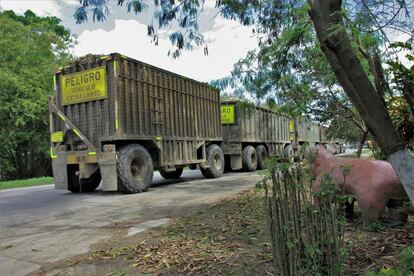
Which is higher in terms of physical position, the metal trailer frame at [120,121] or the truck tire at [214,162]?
the metal trailer frame at [120,121]

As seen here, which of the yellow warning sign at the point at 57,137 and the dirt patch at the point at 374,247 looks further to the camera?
the yellow warning sign at the point at 57,137

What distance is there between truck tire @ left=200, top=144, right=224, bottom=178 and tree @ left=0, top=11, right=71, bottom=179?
11617 millimetres

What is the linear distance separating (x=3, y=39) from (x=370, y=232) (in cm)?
2114

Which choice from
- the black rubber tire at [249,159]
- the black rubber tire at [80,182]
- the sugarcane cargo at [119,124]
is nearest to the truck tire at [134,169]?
the sugarcane cargo at [119,124]

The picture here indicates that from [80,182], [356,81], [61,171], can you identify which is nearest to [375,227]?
[356,81]

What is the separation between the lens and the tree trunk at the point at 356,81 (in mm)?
2260

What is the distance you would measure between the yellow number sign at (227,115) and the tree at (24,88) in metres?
10.7

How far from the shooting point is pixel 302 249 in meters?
2.64

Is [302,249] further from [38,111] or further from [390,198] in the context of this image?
[38,111]

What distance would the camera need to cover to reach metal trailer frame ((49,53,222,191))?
871 cm

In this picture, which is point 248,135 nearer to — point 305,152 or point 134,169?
point 134,169

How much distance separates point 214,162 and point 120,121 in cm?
491

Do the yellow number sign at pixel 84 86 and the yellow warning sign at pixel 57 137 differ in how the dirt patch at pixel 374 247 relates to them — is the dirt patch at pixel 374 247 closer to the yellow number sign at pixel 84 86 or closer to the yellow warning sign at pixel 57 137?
the yellow number sign at pixel 84 86

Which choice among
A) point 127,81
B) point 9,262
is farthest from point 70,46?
point 9,262
